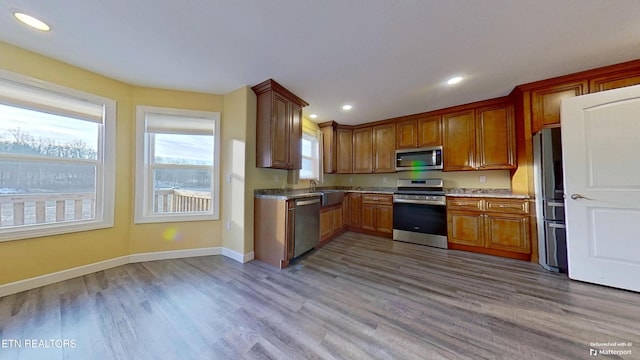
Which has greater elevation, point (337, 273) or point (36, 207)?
point (36, 207)

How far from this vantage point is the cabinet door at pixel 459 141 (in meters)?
3.55

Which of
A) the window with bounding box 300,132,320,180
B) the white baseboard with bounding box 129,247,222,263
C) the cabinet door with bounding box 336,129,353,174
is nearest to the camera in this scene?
the white baseboard with bounding box 129,247,222,263

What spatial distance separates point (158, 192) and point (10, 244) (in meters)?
1.25

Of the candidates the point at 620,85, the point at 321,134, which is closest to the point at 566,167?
the point at 620,85

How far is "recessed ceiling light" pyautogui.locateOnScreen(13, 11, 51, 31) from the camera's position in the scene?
1.65m

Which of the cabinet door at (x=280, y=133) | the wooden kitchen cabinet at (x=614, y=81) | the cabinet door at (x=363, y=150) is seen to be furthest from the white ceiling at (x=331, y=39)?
the cabinet door at (x=363, y=150)

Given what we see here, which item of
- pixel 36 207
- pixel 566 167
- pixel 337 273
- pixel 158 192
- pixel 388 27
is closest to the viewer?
pixel 388 27

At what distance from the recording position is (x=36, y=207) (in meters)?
2.18

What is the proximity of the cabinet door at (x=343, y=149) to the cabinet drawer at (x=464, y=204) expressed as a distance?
2.12 metres

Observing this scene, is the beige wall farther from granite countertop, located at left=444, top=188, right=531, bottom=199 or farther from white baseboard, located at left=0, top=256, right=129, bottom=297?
granite countertop, located at left=444, top=188, right=531, bottom=199

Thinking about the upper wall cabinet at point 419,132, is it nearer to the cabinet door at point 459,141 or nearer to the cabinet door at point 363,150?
the cabinet door at point 459,141

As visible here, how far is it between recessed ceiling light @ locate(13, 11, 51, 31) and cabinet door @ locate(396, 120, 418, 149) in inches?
182

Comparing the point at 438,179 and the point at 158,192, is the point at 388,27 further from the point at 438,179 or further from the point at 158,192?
the point at 158,192

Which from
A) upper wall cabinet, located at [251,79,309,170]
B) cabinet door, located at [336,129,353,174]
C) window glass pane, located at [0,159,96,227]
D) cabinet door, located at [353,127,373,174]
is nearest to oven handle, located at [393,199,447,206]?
cabinet door, located at [353,127,373,174]
